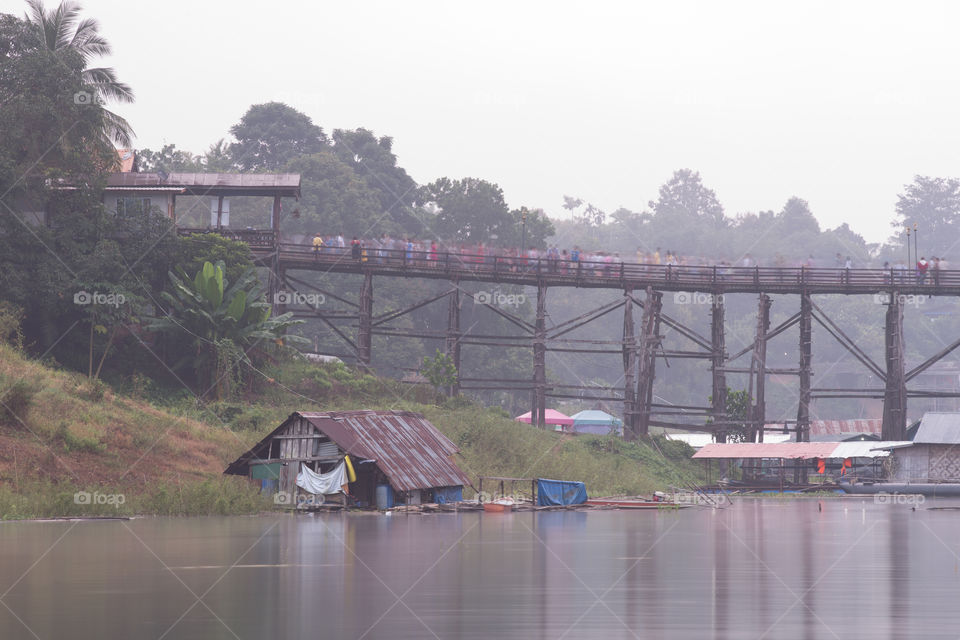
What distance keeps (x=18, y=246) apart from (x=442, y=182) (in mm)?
46296

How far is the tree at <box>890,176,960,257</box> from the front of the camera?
498 feet

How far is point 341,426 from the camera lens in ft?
122

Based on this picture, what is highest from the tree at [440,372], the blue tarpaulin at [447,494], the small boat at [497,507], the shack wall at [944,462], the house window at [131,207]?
the house window at [131,207]

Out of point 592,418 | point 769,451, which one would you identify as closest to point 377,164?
point 592,418

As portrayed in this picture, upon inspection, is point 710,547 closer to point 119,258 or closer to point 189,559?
point 189,559

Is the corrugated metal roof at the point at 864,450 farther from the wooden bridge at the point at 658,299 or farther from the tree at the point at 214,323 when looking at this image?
the tree at the point at 214,323

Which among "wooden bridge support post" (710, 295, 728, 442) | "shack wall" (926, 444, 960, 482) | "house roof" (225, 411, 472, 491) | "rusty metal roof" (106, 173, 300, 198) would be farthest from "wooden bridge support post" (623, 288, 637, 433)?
"house roof" (225, 411, 472, 491)

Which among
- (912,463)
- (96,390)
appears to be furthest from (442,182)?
(96,390)

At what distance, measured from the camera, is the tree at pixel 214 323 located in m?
47.0

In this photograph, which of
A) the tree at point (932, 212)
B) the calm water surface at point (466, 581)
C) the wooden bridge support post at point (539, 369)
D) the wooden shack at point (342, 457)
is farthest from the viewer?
the tree at point (932, 212)

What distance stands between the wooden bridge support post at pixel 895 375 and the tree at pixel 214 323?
3079cm

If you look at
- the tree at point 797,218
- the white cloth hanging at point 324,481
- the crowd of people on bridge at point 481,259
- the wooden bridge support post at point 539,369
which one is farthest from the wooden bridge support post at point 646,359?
the tree at point 797,218

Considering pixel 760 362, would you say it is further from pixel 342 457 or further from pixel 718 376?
pixel 342 457

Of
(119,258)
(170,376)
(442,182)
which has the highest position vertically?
(442,182)
